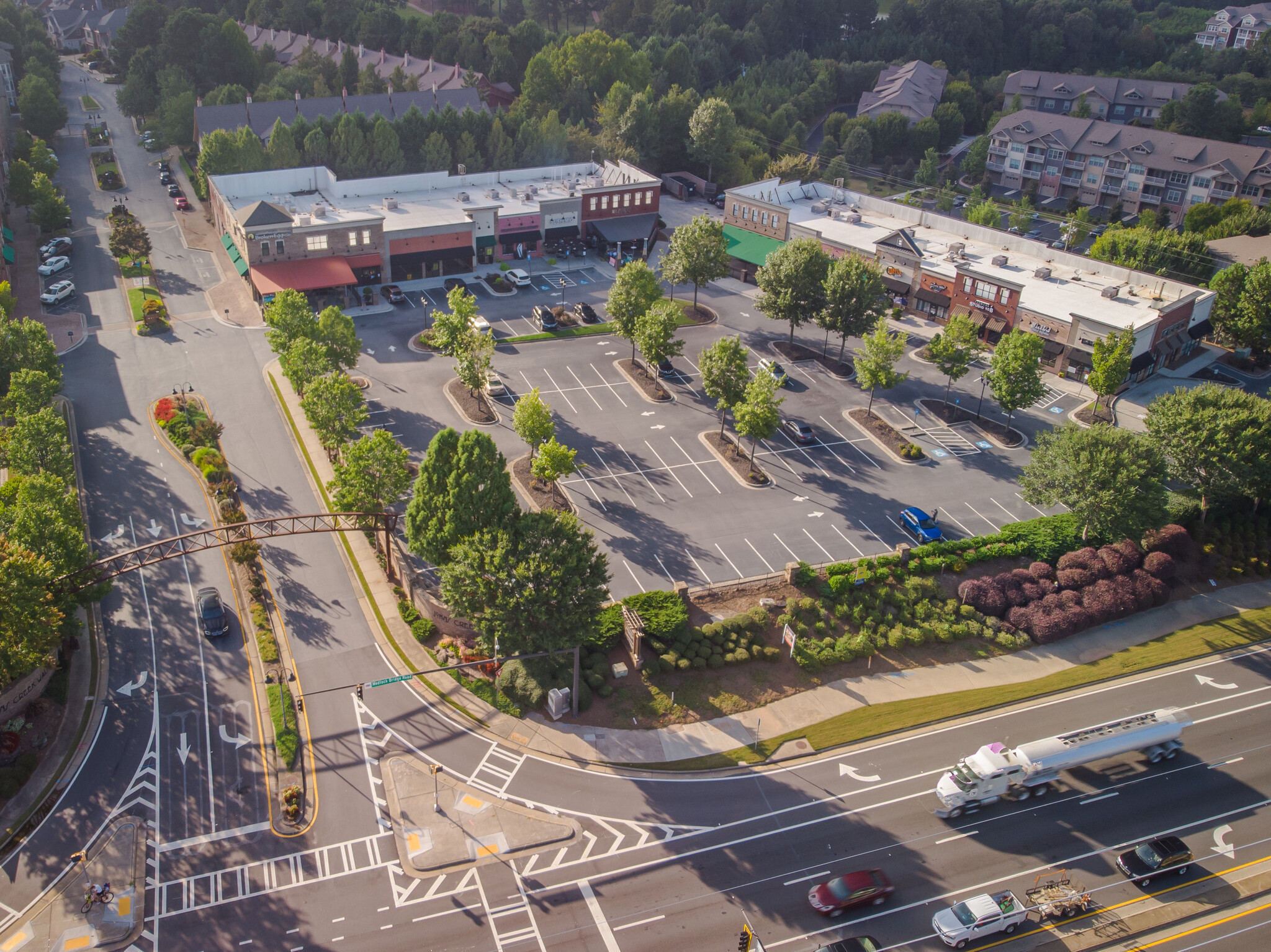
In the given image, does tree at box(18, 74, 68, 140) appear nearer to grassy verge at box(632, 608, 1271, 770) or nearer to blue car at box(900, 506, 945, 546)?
blue car at box(900, 506, 945, 546)

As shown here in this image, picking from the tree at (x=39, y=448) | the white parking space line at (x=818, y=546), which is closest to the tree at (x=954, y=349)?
the white parking space line at (x=818, y=546)

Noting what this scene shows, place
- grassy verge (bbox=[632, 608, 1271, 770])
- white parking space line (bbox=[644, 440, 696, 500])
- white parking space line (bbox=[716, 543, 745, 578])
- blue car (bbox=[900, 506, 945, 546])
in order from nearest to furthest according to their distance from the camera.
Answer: grassy verge (bbox=[632, 608, 1271, 770]) → white parking space line (bbox=[716, 543, 745, 578]) → blue car (bbox=[900, 506, 945, 546]) → white parking space line (bbox=[644, 440, 696, 500])

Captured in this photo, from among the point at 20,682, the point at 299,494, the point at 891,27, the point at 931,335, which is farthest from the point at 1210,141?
the point at 20,682

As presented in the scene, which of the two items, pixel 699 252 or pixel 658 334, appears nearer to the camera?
pixel 658 334

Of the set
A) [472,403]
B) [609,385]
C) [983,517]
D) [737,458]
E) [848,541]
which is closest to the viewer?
[848,541]

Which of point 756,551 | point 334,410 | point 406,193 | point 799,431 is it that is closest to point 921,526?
point 756,551

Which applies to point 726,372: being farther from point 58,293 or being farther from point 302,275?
point 58,293

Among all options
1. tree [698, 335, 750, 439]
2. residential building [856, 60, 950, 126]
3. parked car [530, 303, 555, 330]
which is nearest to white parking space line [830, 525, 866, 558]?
tree [698, 335, 750, 439]

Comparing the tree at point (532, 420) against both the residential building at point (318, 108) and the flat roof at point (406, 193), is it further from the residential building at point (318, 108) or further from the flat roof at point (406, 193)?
the residential building at point (318, 108)
